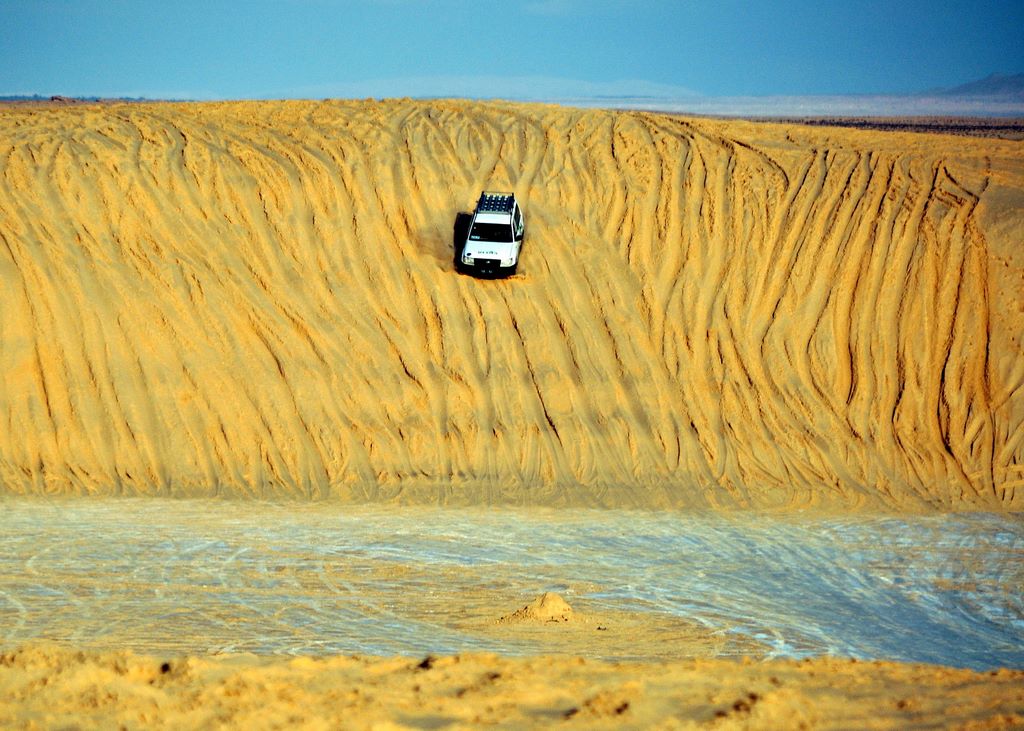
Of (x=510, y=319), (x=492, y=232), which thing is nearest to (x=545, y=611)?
(x=510, y=319)

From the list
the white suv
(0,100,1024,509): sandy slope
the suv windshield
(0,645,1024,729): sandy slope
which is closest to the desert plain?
(0,100,1024,509): sandy slope

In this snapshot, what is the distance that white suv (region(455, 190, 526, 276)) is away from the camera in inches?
967

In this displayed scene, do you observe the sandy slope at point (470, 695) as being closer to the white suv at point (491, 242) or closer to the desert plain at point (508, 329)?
the desert plain at point (508, 329)

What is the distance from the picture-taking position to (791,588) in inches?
600

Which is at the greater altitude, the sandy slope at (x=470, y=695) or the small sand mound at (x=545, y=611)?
the sandy slope at (x=470, y=695)

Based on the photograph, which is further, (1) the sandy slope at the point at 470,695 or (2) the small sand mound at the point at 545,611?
(2) the small sand mound at the point at 545,611

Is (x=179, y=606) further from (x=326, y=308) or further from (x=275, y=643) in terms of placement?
(x=326, y=308)

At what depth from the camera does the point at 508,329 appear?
23844mm

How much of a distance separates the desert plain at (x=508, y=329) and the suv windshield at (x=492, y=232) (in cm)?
116

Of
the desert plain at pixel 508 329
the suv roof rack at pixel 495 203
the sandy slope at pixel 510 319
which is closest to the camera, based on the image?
the desert plain at pixel 508 329

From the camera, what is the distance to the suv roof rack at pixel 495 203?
82.9ft

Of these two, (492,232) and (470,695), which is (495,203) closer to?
(492,232)

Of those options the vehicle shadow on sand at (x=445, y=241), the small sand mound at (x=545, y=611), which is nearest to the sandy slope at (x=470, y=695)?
the small sand mound at (x=545, y=611)

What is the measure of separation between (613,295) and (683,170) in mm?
5335
